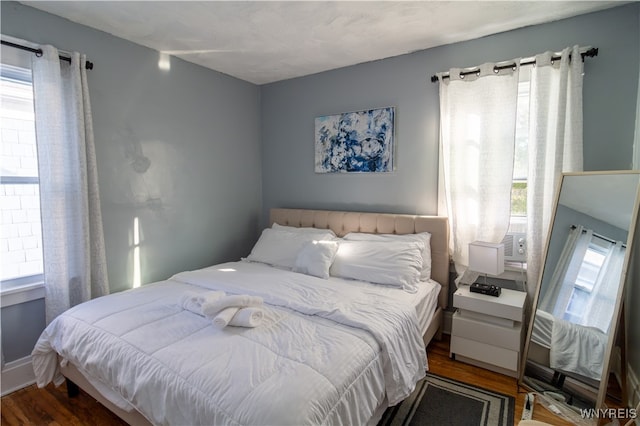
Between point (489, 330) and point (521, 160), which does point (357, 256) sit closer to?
point (489, 330)

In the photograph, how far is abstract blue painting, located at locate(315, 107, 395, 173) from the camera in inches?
121

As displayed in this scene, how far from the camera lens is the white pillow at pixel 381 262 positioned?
246 centimetres

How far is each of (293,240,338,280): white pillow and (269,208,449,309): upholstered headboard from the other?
1.28 feet

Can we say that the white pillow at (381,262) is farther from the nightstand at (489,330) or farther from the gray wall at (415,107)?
the gray wall at (415,107)

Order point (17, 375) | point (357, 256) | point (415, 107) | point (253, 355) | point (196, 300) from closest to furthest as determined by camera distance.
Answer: point (253, 355) → point (196, 300) → point (17, 375) → point (357, 256) → point (415, 107)

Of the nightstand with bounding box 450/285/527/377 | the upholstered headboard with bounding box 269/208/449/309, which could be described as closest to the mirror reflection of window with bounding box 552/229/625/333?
the nightstand with bounding box 450/285/527/377

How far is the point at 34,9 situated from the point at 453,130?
3.18 m

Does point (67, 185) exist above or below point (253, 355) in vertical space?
above

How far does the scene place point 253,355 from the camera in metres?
1.45

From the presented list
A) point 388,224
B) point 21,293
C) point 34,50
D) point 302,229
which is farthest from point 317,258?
point 34,50

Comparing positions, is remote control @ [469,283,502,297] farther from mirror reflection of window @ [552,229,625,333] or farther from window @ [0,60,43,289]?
window @ [0,60,43,289]

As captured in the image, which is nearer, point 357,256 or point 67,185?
point 67,185

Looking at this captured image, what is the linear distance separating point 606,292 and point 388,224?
1549 mm

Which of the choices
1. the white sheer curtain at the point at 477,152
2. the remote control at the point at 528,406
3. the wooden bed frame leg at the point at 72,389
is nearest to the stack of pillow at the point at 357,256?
the white sheer curtain at the point at 477,152
